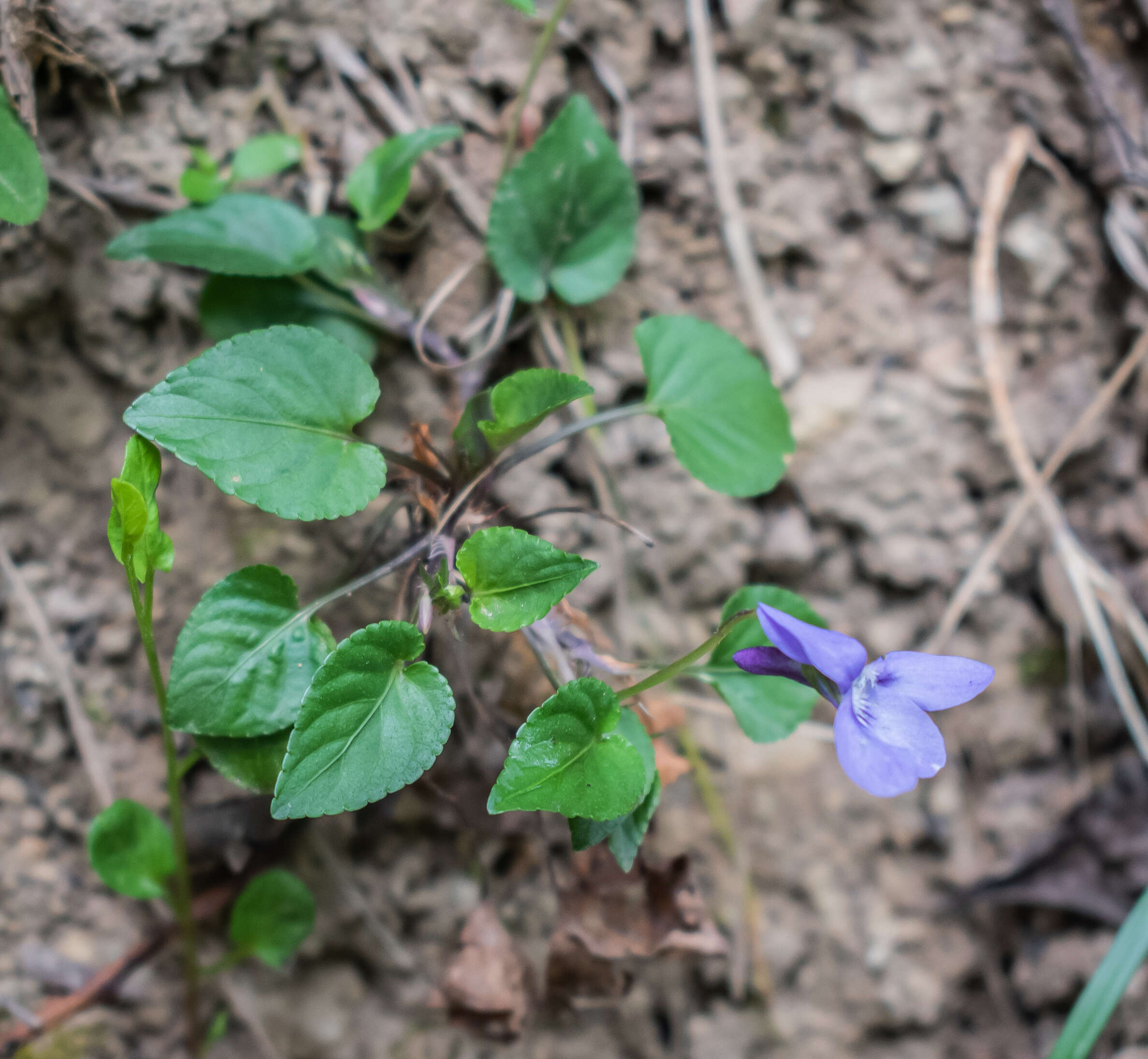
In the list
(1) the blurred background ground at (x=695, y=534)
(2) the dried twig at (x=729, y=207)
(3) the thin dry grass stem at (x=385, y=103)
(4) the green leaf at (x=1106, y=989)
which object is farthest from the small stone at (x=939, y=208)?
(4) the green leaf at (x=1106, y=989)

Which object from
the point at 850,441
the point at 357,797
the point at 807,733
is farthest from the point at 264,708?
the point at 850,441

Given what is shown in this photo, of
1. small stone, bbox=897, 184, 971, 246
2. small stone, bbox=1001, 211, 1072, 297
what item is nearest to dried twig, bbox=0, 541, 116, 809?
small stone, bbox=897, 184, 971, 246

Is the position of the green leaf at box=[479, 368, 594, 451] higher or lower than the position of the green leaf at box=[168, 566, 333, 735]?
higher

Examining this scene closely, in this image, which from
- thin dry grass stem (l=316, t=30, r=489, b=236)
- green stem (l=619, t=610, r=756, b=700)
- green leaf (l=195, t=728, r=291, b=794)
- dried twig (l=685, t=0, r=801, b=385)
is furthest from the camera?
dried twig (l=685, t=0, r=801, b=385)

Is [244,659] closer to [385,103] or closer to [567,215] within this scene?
[567,215]

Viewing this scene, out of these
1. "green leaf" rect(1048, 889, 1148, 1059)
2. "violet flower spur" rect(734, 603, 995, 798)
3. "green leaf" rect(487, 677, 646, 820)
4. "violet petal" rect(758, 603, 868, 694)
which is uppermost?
"violet petal" rect(758, 603, 868, 694)

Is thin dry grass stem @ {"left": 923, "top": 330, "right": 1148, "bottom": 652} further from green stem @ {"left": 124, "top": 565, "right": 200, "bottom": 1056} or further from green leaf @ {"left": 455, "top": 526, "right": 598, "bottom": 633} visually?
green stem @ {"left": 124, "top": 565, "right": 200, "bottom": 1056}

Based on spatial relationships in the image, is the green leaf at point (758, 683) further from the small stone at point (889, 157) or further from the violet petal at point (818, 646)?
the small stone at point (889, 157)
